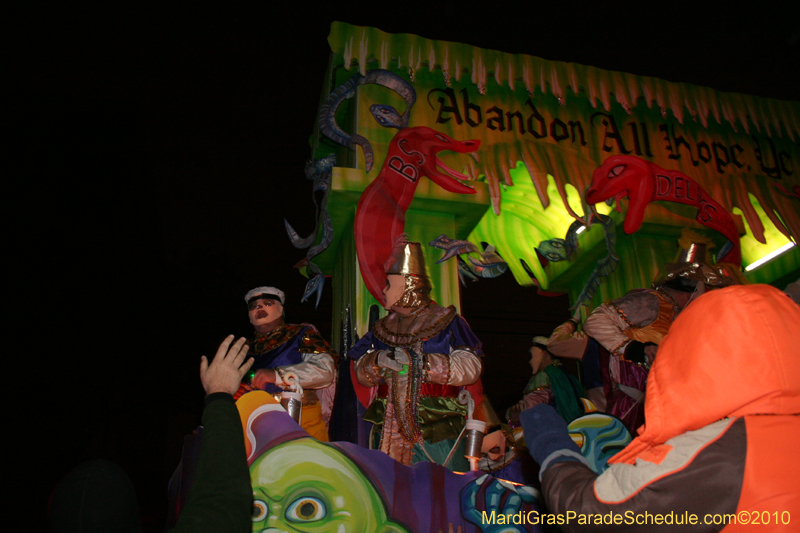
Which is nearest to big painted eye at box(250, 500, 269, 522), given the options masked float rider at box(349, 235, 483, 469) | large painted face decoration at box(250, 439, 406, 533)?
large painted face decoration at box(250, 439, 406, 533)

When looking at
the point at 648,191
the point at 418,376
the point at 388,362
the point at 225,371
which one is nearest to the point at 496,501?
the point at 418,376

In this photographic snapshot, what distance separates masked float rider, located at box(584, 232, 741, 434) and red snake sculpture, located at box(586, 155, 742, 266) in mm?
1474

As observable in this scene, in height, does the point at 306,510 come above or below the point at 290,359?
below

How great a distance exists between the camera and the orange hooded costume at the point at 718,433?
0.85 m

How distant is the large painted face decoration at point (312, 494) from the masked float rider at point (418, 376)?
731mm

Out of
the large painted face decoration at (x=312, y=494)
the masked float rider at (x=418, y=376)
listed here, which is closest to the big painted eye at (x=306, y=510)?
the large painted face decoration at (x=312, y=494)

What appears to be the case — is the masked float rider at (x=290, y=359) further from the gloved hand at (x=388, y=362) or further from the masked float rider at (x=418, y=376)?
the gloved hand at (x=388, y=362)

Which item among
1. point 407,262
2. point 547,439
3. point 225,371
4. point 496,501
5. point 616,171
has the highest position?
point 616,171

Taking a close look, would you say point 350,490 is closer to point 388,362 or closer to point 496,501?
point 496,501

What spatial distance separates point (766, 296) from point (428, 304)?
2140 millimetres

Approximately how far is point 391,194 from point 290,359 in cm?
177

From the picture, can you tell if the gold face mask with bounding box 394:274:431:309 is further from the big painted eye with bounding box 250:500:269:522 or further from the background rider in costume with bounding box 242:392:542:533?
the big painted eye with bounding box 250:500:269:522

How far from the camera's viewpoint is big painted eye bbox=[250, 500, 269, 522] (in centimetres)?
174

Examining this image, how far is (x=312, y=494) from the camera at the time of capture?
1.81 meters
